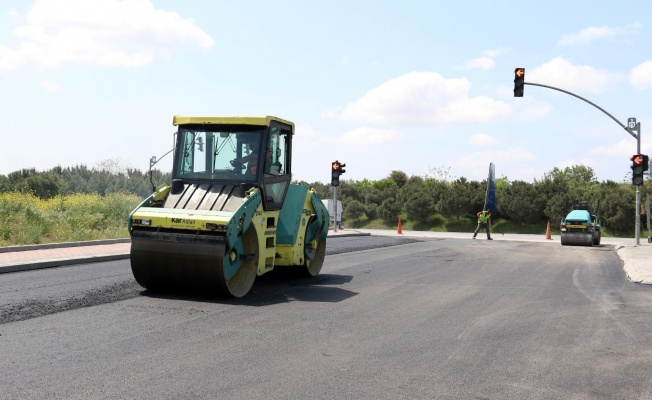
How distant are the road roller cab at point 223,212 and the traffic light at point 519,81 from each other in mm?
16941

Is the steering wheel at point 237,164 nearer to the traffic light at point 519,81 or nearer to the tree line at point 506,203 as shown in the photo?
the traffic light at point 519,81

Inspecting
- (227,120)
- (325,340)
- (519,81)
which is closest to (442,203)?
(519,81)

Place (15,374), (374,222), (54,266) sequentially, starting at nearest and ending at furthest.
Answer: (15,374) < (54,266) < (374,222)

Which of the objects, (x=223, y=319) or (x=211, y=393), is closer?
(x=211, y=393)

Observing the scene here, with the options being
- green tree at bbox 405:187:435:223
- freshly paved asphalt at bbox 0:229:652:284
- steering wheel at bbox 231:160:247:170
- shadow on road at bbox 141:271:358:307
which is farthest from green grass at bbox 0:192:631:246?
green tree at bbox 405:187:435:223

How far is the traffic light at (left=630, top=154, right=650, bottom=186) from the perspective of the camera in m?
25.4

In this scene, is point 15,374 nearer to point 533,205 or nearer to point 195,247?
point 195,247

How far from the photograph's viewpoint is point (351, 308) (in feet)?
29.9

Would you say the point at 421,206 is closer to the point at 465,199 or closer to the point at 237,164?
the point at 465,199

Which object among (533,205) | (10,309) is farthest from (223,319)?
(533,205)

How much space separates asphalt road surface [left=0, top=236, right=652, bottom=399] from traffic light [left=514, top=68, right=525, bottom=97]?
1511 centimetres

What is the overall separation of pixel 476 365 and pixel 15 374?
4.15m

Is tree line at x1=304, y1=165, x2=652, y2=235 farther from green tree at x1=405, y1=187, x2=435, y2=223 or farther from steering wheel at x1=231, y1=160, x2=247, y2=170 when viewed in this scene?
steering wheel at x1=231, y1=160, x2=247, y2=170

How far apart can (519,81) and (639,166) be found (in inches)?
230
